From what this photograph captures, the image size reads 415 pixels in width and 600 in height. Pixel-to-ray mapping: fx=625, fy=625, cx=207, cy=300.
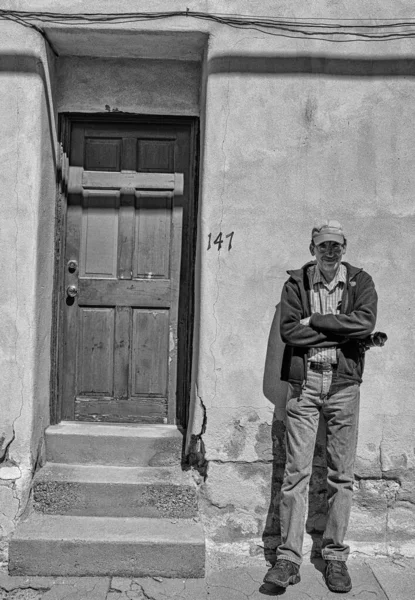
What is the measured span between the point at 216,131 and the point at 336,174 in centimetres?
85

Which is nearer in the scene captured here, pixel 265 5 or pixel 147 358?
pixel 265 5

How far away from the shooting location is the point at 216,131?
4168mm

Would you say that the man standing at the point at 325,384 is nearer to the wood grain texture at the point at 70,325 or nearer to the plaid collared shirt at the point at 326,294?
the plaid collared shirt at the point at 326,294

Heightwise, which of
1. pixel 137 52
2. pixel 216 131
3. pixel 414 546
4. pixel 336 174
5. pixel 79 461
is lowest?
pixel 414 546

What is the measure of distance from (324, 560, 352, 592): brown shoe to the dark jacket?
1089 millimetres

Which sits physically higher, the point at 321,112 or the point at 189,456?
the point at 321,112

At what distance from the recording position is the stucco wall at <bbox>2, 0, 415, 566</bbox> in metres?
4.16

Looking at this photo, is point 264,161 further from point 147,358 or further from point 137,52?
point 147,358

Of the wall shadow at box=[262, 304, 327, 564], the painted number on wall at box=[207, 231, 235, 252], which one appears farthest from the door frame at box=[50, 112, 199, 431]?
the wall shadow at box=[262, 304, 327, 564]

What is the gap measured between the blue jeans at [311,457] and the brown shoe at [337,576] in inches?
1.5

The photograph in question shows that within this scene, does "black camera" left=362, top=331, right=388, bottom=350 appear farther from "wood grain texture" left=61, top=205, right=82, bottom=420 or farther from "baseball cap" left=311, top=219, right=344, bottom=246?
"wood grain texture" left=61, top=205, right=82, bottom=420

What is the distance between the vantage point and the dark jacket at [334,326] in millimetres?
3652

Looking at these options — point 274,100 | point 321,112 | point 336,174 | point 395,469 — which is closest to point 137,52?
point 274,100

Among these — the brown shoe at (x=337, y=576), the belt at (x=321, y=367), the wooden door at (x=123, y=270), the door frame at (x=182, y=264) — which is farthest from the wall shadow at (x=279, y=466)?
the wooden door at (x=123, y=270)
